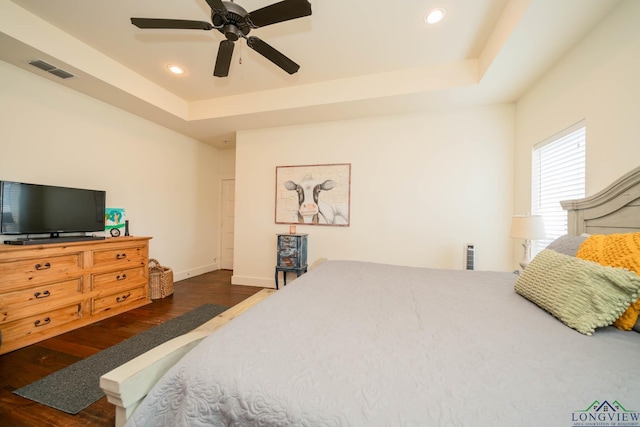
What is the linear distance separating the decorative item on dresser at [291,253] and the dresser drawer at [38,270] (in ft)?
7.17

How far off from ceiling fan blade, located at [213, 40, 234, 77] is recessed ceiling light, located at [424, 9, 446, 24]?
168 centimetres

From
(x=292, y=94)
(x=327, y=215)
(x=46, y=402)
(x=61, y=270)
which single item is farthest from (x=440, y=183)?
(x=61, y=270)

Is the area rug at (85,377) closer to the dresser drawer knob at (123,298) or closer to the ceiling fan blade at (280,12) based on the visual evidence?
the dresser drawer knob at (123,298)

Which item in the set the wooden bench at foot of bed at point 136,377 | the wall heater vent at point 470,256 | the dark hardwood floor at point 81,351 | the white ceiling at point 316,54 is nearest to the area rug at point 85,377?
the dark hardwood floor at point 81,351

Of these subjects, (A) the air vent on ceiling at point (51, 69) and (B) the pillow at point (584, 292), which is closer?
(B) the pillow at point (584, 292)

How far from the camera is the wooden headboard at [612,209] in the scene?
1320 mm

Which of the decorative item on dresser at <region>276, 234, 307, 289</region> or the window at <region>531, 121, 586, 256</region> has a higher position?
the window at <region>531, 121, 586, 256</region>

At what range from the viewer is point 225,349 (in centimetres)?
78

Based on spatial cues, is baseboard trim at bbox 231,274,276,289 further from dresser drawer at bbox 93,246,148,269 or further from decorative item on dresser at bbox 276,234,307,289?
dresser drawer at bbox 93,246,148,269

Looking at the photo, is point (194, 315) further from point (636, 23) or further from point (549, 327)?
point (636, 23)

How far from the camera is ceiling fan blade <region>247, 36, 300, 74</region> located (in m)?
1.78

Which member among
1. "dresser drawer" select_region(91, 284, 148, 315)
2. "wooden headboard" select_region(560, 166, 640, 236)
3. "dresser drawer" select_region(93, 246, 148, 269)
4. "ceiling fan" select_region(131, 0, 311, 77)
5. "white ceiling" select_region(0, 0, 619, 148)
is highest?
"white ceiling" select_region(0, 0, 619, 148)

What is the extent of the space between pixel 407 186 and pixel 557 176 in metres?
1.48

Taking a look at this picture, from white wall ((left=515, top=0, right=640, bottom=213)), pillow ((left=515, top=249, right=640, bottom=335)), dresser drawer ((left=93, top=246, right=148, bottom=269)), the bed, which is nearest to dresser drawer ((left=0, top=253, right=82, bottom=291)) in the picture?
dresser drawer ((left=93, top=246, right=148, bottom=269))
